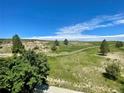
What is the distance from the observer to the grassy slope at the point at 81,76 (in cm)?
7806

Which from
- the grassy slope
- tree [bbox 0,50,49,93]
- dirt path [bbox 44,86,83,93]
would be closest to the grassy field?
the grassy slope

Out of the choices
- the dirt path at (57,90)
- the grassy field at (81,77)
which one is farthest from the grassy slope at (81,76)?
the dirt path at (57,90)

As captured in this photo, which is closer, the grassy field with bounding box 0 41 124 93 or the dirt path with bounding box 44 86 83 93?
the dirt path with bounding box 44 86 83 93

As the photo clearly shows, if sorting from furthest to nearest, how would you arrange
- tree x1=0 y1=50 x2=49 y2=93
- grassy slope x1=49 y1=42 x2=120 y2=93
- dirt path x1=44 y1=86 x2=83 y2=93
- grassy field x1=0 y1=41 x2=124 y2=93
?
grassy slope x1=49 y1=42 x2=120 y2=93
grassy field x1=0 y1=41 x2=124 y2=93
dirt path x1=44 y1=86 x2=83 y2=93
tree x1=0 y1=50 x2=49 y2=93

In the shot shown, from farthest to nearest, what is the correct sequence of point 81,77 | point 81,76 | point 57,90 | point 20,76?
point 81,76
point 81,77
point 57,90
point 20,76

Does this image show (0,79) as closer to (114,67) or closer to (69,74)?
(69,74)

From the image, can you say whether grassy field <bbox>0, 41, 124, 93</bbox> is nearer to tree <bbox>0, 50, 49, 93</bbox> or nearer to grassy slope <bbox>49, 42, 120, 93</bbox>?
grassy slope <bbox>49, 42, 120, 93</bbox>

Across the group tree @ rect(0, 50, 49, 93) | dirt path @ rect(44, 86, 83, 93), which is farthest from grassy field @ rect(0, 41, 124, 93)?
tree @ rect(0, 50, 49, 93)

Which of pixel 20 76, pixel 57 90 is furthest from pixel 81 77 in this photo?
pixel 20 76

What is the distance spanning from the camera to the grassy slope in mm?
78056

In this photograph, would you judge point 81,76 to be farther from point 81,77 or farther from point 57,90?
point 57,90

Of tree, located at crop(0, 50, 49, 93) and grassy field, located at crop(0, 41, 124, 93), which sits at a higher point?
tree, located at crop(0, 50, 49, 93)

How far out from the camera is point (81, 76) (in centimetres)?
8862

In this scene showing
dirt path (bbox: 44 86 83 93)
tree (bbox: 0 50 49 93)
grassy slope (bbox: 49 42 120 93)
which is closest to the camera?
tree (bbox: 0 50 49 93)
